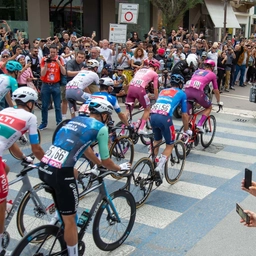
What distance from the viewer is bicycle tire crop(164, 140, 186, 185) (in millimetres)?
7258

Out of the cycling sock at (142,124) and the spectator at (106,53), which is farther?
the spectator at (106,53)

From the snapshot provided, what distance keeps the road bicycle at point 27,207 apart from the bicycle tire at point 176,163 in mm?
2775

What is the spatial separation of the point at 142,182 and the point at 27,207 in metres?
1.95

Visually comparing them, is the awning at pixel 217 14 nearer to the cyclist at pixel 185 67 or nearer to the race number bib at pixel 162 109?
the cyclist at pixel 185 67

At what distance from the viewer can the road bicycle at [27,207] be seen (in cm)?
468

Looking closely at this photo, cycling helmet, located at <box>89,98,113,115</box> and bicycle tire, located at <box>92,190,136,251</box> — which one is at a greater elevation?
cycling helmet, located at <box>89,98,113,115</box>

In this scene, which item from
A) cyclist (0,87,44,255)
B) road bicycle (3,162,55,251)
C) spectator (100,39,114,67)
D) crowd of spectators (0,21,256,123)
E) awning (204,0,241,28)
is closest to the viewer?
cyclist (0,87,44,255)

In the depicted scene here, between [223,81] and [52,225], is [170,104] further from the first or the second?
[223,81]

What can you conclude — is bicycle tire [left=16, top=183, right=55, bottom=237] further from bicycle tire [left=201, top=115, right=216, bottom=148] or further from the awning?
the awning


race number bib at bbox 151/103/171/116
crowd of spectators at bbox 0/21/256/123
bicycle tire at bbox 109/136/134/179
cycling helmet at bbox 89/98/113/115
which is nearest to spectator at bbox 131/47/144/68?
crowd of spectators at bbox 0/21/256/123

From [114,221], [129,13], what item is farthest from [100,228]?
[129,13]

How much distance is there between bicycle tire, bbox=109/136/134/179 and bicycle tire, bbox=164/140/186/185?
79cm

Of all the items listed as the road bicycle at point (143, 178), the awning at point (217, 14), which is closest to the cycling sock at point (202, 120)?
the road bicycle at point (143, 178)

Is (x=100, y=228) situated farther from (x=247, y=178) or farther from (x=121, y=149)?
(x=121, y=149)
